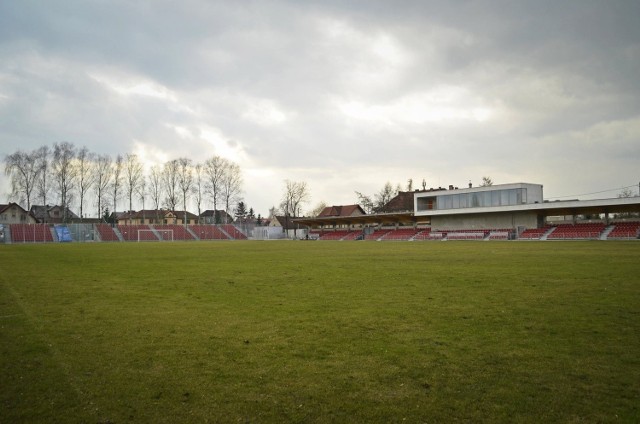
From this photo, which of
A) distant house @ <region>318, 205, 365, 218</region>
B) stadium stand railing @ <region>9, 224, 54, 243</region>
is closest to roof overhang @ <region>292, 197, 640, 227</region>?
distant house @ <region>318, 205, 365, 218</region>

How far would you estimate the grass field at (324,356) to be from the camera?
5000 millimetres

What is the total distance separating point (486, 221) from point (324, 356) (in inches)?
2841

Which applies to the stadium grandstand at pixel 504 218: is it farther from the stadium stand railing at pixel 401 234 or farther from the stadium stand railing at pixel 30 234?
the stadium stand railing at pixel 30 234

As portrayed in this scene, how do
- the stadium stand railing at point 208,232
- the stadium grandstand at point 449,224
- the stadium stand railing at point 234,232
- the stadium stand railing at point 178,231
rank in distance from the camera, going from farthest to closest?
the stadium stand railing at point 234,232
the stadium stand railing at point 208,232
the stadium stand railing at point 178,231
the stadium grandstand at point 449,224

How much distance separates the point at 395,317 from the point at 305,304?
2799mm

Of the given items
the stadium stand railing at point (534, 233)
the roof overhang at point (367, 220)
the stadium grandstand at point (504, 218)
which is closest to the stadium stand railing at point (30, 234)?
the roof overhang at point (367, 220)

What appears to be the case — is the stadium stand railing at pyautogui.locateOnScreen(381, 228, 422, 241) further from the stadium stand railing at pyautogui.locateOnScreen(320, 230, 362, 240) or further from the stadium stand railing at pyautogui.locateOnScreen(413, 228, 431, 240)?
the stadium stand railing at pyautogui.locateOnScreen(320, 230, 362, 240)

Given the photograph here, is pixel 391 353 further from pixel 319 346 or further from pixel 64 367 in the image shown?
pixel 64 367

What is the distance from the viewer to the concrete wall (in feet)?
224

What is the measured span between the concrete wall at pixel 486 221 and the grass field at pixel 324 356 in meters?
59.7

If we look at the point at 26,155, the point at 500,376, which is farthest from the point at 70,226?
the point at 500,376

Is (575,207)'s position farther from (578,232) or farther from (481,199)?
(481,199)

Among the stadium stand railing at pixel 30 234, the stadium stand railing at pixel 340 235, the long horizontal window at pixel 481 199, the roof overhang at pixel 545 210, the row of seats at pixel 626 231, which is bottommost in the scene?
the stadium stand railing at pixel 340 235

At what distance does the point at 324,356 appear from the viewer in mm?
6945
